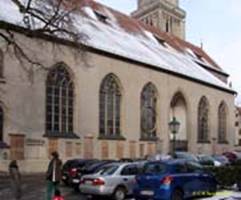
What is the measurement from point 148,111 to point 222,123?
705 inches

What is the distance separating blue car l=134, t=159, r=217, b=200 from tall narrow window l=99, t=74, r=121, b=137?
81.5 feet

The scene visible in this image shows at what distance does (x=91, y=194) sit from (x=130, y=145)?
26044 mm

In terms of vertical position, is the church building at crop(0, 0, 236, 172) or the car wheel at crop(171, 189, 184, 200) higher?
the church building at crop(0, 0, 236, 172)

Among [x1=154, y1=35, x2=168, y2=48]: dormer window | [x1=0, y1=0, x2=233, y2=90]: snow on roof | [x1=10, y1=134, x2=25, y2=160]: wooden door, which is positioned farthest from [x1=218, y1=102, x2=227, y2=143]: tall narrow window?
[x1=10, y1=134, x2=25, y2=160]: wooden door

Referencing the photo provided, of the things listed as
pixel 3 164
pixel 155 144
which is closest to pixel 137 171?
pixel 3 164

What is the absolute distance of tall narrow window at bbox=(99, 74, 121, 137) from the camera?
44.1 metres

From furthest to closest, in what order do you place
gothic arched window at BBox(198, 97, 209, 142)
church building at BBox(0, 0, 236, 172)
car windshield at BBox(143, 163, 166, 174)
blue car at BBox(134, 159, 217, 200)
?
gothic arched window at BBox(198, 97, 209, 142) → church building at BBox(0, 0, 236, 172) → car windshield at BBox(143, 163, 166, 174) → blue car at BBox(134, 159, 217, 200)

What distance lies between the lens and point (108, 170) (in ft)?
67.6

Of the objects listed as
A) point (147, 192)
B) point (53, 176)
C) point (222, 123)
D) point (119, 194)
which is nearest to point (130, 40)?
point (222, 123)

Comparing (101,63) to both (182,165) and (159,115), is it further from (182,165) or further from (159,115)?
(182,165)

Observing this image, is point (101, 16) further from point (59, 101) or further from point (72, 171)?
point (72, 171)

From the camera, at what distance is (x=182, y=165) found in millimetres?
18578

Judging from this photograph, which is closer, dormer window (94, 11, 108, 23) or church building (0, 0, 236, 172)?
church building (0, 0, 236, 172)

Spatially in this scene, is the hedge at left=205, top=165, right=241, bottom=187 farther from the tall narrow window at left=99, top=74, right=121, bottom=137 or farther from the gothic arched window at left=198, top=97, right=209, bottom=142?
the gothic arched window at left=198, top=97, right=209, bottom=142
